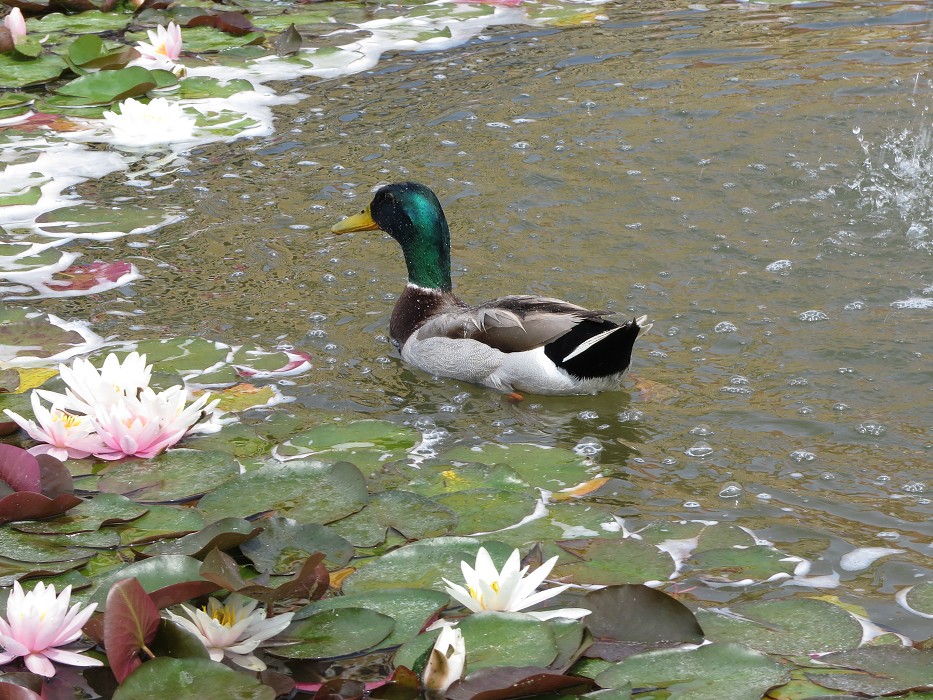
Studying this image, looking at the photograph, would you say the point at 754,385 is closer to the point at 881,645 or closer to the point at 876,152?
the point at 881,645

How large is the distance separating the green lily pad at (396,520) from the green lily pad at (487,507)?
0.04m

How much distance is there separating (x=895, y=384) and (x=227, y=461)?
226 cm

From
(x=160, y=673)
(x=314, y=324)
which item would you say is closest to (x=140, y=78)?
(x=314, y=324)

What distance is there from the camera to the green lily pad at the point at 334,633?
2.29 metres

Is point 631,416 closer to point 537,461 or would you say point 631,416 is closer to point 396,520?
point 537,461

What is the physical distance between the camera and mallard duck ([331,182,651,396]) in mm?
3938

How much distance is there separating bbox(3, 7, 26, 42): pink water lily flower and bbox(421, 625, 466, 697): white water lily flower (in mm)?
5945

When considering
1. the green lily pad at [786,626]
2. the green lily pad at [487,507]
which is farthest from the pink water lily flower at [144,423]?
the green lily pad at [786,626]

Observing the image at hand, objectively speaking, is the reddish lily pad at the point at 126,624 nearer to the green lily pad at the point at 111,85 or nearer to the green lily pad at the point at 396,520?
the green lily pad at the point at 396,520

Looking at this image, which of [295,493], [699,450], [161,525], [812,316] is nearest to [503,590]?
[295,493]

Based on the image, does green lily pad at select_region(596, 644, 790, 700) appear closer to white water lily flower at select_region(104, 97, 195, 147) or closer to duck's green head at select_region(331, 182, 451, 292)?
duck's green head at select_region(331, 182, 451, 292)

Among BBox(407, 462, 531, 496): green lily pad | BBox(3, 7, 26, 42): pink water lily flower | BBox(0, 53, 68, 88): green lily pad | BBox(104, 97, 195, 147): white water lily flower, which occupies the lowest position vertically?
BBox(407, 462, 531, 496): green lily pad

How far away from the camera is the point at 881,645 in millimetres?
2355

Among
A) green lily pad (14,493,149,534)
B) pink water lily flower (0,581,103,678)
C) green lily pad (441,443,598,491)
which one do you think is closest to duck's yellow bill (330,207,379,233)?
green lily pad (441,443,598,491)
